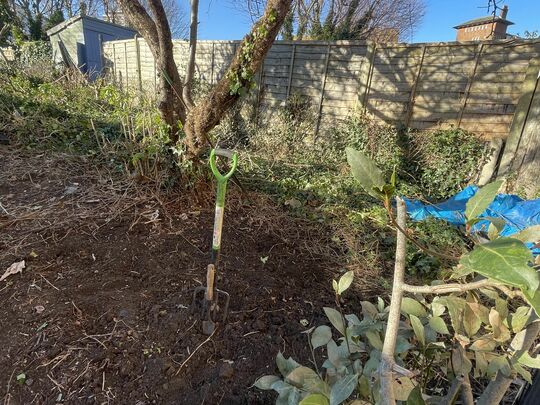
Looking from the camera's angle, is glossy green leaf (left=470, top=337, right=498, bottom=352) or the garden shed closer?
glossy green leaf (left=470, top=337, right=498, bottom=352)

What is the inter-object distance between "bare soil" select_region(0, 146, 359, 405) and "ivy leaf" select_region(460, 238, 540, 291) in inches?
48.9

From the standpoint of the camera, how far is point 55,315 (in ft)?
5.07

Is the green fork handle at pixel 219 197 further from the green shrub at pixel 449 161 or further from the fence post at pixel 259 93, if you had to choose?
the fence post at pixel 259 93

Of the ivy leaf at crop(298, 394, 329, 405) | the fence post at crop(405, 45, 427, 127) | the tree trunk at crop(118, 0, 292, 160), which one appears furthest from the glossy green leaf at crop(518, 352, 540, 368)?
the fence post at crop(405, 45, 427, 127)

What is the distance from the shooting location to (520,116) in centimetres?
427

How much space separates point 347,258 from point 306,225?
0.55 meters

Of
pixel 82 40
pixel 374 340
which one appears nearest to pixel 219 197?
pixel 374 340

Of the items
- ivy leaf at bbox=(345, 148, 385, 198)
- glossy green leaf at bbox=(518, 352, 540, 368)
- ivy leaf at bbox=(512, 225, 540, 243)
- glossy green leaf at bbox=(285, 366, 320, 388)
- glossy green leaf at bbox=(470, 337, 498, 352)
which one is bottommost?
glossy green leaf at bbox=(285, 366, 320, 388)

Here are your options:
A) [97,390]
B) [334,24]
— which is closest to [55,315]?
[97,390]

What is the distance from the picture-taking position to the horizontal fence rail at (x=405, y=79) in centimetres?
443

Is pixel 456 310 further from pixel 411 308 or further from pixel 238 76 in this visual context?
pixel 238 76

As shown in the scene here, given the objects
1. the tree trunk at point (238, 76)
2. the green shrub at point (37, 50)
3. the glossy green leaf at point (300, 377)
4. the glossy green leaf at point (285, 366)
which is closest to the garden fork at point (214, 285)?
the glossy green leaf at point (285, 366)

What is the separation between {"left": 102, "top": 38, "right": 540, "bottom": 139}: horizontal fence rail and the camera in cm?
443

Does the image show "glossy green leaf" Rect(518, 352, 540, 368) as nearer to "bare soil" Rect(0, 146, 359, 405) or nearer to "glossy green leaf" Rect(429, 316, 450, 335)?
"glossy green leaf" Rect(429, 316, 450, 335)
